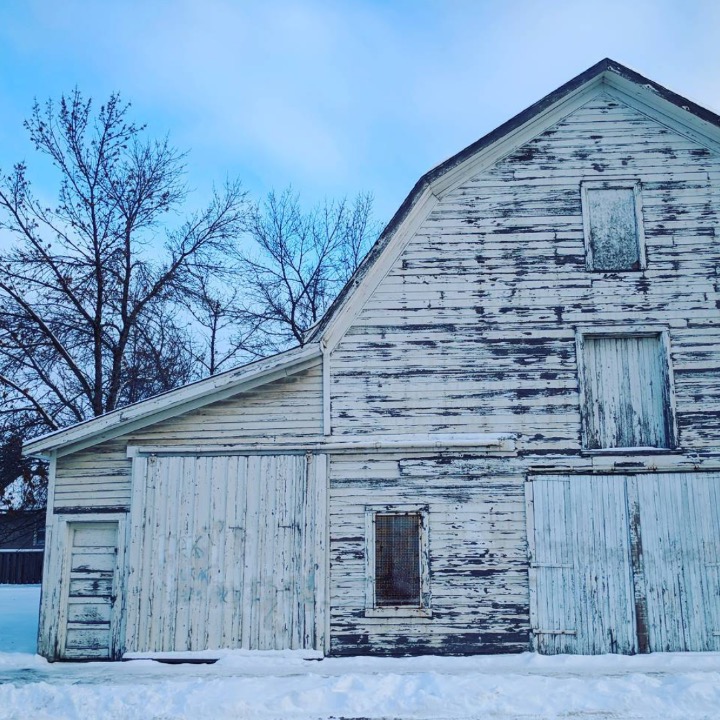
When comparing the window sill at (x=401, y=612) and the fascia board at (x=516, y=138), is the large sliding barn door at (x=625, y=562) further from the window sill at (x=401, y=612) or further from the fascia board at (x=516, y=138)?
the fascia board at (x=516, y=138)

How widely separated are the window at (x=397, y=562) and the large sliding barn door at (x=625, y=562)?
1.54m

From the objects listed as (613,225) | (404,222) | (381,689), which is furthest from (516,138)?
(381,689)

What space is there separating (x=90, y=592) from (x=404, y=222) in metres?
7.07

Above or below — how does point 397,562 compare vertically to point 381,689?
above

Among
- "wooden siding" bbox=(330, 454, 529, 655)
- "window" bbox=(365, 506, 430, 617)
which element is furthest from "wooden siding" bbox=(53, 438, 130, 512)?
"window" bbox=(365, 506, 430, 617)

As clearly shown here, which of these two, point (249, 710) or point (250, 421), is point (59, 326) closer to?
point (250, 421)

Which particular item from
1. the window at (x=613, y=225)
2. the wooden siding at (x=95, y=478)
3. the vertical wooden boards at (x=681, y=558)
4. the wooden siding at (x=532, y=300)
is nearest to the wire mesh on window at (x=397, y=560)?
the wooden siding at (x=532, y=300)

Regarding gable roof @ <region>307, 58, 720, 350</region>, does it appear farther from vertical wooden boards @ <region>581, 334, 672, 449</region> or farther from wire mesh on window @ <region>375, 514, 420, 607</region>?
vertical wooden boards @ <region>581, 334, 672, 449</region>

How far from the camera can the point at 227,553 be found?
11.3 meters

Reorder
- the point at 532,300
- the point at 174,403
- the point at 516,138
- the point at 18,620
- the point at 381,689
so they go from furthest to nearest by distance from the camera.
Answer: the point at 18,620
the point at 516,138
the point at 532,300
the point at 174,403
the point at 381,689

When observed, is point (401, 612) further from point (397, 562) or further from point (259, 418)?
point (259, 418)

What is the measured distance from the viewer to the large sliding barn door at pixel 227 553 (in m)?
11.1

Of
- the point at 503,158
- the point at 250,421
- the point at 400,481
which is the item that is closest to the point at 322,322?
the point at 250,421

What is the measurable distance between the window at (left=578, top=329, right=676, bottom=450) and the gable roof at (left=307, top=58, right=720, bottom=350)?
3059 mm
